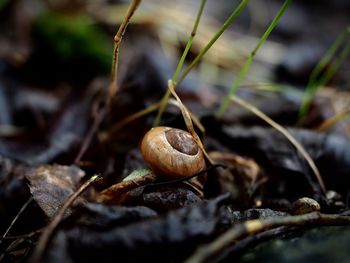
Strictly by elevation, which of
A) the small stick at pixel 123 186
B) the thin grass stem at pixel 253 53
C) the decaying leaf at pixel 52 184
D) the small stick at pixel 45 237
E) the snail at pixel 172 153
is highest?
the thin grass stem at pixel 253 53

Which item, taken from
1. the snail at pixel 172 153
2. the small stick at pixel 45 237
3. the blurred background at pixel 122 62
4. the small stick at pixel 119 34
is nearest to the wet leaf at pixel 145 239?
the small stick at pixel 45 237

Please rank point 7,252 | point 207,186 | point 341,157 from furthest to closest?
point 341,157 < point 207,186 < point 7,252

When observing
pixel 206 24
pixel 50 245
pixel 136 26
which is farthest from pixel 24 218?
pixel 206 24

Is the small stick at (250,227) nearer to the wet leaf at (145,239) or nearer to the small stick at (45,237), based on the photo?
the wet leaf at (145,239)

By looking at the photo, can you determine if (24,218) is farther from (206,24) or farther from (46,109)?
(206,24)

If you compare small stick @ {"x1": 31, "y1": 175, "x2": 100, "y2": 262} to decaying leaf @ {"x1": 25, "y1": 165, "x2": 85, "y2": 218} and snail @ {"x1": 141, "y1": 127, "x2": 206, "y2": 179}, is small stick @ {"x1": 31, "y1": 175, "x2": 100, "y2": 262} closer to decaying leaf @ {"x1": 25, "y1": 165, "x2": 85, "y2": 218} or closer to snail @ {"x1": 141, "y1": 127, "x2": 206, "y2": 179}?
decaying leaf @ {"x1": 25, "y1": 165, "x2": 85, "y2": 218}

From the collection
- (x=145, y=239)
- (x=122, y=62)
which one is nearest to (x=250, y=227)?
(x=145, y=239)
